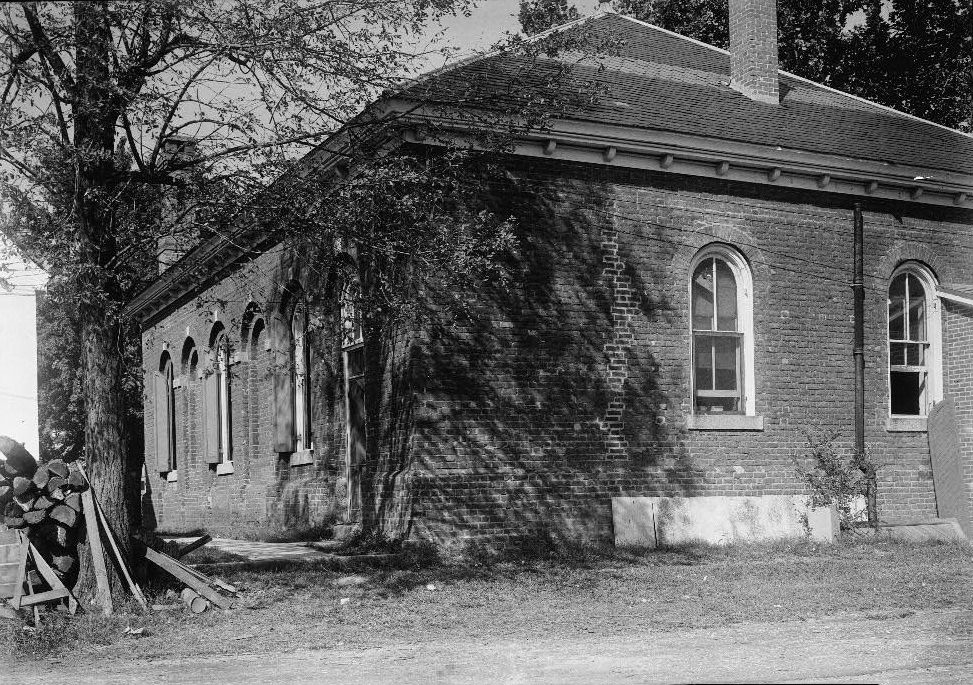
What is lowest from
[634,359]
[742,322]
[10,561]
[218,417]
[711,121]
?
[10,561]

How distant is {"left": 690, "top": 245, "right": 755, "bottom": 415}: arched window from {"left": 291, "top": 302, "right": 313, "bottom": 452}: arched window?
625 cm

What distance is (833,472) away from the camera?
16.5 metres

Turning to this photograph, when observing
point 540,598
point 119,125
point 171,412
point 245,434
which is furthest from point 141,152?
point 171,412

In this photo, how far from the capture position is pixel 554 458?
49.6 feet

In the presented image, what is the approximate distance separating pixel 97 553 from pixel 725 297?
9.99 meters

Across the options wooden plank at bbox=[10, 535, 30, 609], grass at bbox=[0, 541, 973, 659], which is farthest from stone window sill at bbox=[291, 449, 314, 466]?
wooden plank at bbox=[10, 535, 30, 609]

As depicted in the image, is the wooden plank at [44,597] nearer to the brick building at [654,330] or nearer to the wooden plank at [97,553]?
the wooden plank at [97,553]

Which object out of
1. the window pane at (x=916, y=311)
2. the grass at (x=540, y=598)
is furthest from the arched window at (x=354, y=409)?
the window pane at (x=916, y=311)

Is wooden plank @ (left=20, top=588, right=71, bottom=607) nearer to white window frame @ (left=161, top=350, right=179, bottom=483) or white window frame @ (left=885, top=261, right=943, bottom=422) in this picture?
white window frame @ (left=885, top=261, right=943, bottom=422)

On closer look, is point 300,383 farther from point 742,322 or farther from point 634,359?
point 742,322

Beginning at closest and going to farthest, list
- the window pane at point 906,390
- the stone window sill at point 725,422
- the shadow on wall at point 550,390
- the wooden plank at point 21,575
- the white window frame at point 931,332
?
the wooden plank at point 21,575, the shadow on wall at point 550,390, the stone window sill at point 725,422, the window pane at point 906,390, the white window frame at point 931,332

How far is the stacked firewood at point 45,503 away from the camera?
34.4 feet

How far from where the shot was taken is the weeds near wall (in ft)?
53.2

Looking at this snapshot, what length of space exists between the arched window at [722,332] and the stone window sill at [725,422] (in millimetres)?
212
